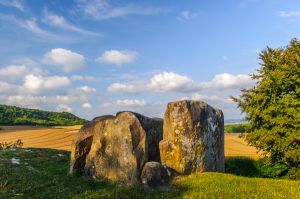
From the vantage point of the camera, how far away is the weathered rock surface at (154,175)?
21.8 meters

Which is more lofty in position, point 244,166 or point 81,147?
point 81,147

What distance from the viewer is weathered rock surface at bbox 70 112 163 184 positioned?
2430 centimetres

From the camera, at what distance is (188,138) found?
2470cm

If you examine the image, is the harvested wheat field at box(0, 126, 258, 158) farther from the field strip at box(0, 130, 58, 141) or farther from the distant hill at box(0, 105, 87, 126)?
the distant hill at box(0, 105, 87, 126)

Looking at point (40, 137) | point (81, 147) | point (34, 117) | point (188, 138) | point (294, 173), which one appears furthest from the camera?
point (34, 117)

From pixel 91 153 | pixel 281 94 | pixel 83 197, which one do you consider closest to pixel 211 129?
pixel 91 153

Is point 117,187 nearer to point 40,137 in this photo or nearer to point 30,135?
point 40,137

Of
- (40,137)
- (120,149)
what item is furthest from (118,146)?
(40,137)

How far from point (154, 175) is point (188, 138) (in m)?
4.13

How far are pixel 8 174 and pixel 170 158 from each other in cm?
1148

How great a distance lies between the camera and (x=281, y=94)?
36000 millimetres

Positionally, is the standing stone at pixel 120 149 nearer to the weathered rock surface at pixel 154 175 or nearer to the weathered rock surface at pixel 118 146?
the weathered rock surface at pixel 118 146

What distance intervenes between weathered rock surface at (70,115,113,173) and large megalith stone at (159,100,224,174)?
6.35m

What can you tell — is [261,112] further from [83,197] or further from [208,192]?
[83,197]
